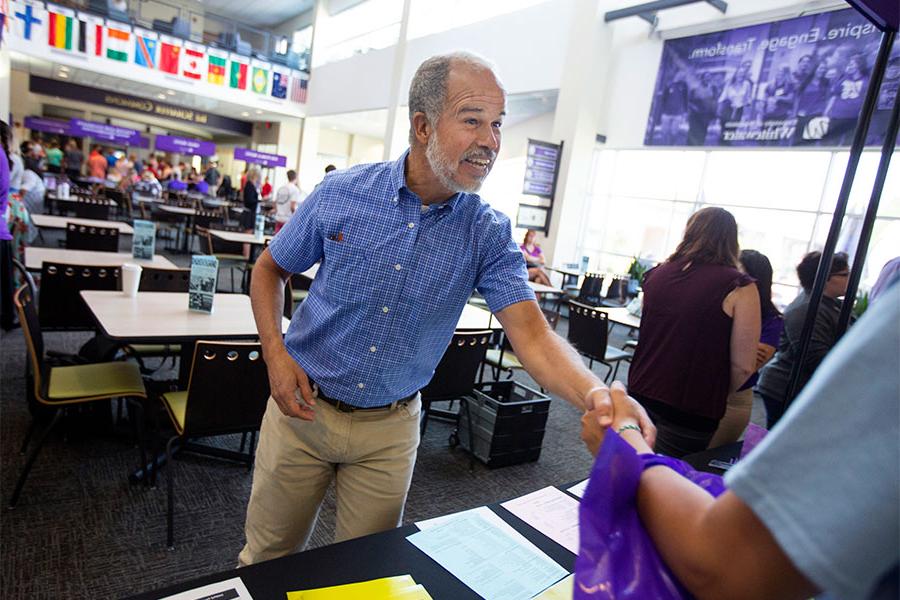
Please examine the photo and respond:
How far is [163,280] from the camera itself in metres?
3.45

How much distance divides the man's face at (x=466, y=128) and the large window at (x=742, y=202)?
505 cm

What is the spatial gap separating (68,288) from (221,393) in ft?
5.54

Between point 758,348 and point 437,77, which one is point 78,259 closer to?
point 437,77

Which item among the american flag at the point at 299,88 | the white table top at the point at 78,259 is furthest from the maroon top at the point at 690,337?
the american flag at the point at 299,88

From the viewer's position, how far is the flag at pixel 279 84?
1526cm

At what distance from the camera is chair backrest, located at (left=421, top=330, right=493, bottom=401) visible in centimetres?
304

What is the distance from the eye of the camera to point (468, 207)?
138 centimetres

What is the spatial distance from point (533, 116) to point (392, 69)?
3.38 meters

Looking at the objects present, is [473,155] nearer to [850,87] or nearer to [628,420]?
[628,420]

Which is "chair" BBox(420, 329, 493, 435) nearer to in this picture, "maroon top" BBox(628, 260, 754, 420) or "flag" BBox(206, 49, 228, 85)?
"maroon top" BBox(628, 260, 754, 420)

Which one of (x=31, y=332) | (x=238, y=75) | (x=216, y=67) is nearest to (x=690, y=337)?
(x=31, y=332)

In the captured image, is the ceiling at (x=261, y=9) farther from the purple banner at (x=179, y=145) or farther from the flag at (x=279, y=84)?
the purple banner at (x=179, y=145)

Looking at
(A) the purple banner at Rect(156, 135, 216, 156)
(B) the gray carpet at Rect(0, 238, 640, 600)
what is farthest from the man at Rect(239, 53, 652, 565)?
(A) the purple banner at Rect(156, 135, 216, 156)

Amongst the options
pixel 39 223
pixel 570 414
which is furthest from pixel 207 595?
pixel 39 223
